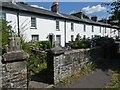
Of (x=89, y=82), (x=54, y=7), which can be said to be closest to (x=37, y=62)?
(x=89, y=82)

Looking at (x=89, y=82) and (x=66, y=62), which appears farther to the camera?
(x=66, y=62)

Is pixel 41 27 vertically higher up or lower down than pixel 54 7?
lower down

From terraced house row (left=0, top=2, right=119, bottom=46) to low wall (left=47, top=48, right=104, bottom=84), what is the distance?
4165 millimetres

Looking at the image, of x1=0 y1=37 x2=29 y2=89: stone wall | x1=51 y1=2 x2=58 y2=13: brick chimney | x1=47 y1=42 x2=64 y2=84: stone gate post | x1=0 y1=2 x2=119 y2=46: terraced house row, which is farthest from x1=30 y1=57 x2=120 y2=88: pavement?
x1=51 y1=2 x2=58 y2=13: brick chimney

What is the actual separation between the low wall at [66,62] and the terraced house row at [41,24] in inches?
164

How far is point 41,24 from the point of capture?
71.1ft

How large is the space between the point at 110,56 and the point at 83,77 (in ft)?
23.9

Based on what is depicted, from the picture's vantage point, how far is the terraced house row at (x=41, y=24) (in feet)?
57.2

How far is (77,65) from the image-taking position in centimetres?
952

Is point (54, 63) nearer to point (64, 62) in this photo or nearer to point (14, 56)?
point (64, 62)

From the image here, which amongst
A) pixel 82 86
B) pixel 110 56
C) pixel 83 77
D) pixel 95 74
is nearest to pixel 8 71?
pixel 82 86

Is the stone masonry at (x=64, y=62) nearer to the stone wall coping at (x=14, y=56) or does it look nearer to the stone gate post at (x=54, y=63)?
the stone gate post at (x=54, y=63)

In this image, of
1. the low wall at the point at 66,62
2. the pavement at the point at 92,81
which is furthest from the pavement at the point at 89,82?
the low wall at the point at 66,62

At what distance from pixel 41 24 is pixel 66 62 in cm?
1389
